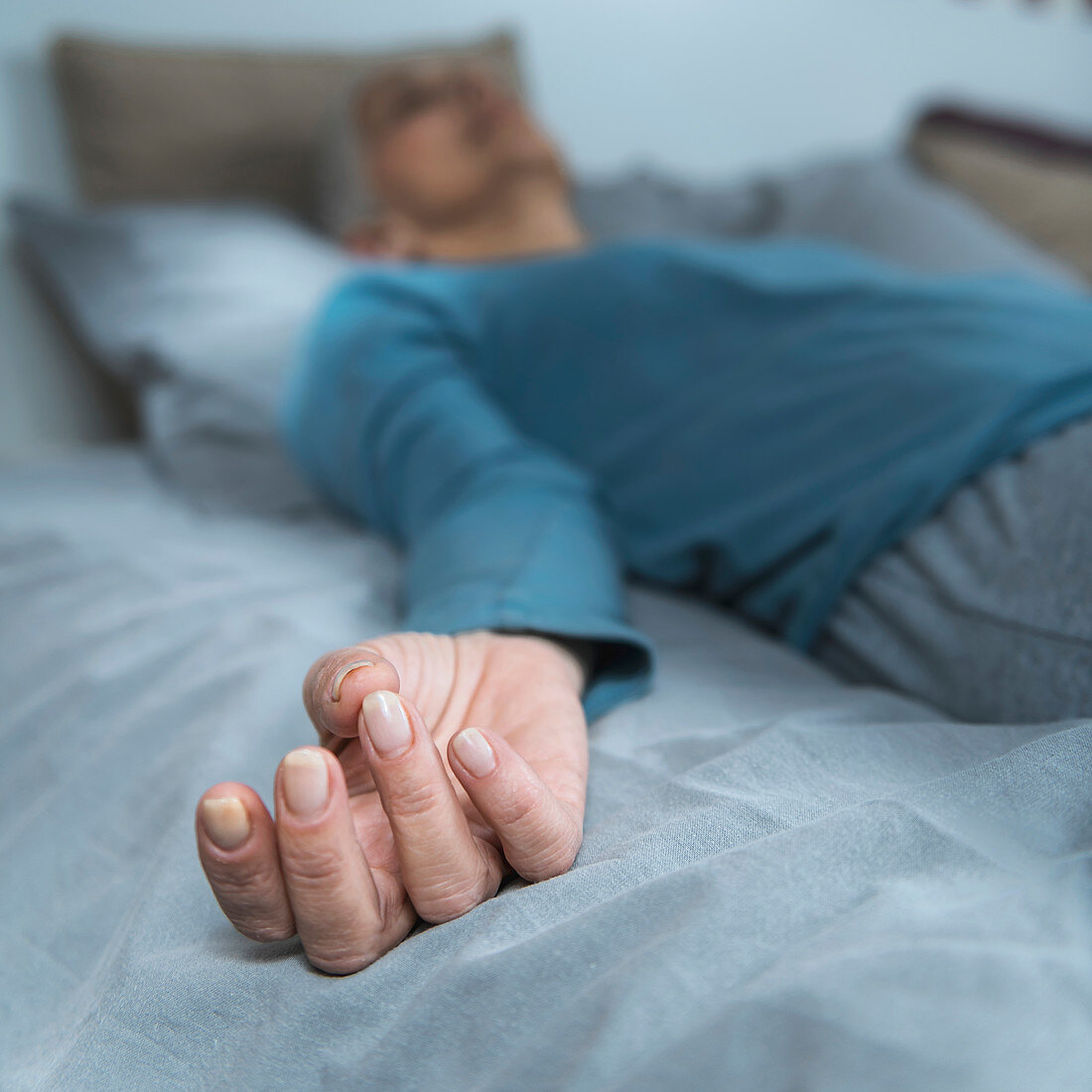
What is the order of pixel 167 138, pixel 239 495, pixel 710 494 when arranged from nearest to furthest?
pixel 710 494
pixel 239 495
pixel 167 138

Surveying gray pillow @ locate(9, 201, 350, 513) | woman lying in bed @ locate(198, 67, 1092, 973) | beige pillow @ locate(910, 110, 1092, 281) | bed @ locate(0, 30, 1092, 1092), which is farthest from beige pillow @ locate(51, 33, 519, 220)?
beige pillow @ locate(910, 110, 1092, 281)

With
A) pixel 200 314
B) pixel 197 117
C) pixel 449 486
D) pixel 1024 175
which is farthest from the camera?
pixel 1024 175

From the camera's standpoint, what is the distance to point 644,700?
1.67ft

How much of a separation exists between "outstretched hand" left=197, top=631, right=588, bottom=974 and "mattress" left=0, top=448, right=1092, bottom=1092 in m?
0.01

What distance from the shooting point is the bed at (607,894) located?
0.77ft

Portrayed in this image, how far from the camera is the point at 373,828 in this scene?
377 mm

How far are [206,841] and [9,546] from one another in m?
0.55

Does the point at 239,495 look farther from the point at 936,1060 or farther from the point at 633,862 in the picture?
the point at 936,1060

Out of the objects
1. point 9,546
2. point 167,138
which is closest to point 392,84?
point 167,138

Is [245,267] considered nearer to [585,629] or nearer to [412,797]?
[585,629]

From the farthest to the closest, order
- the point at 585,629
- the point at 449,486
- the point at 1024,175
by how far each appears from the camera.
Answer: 1. the point at 1024,175
2. the point at 449,486
3. the point at 585,629

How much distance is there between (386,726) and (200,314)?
908mm

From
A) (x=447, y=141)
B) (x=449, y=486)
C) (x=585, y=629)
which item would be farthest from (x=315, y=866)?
(x=447, y=141)

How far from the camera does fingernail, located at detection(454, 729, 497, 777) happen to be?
336 mm
